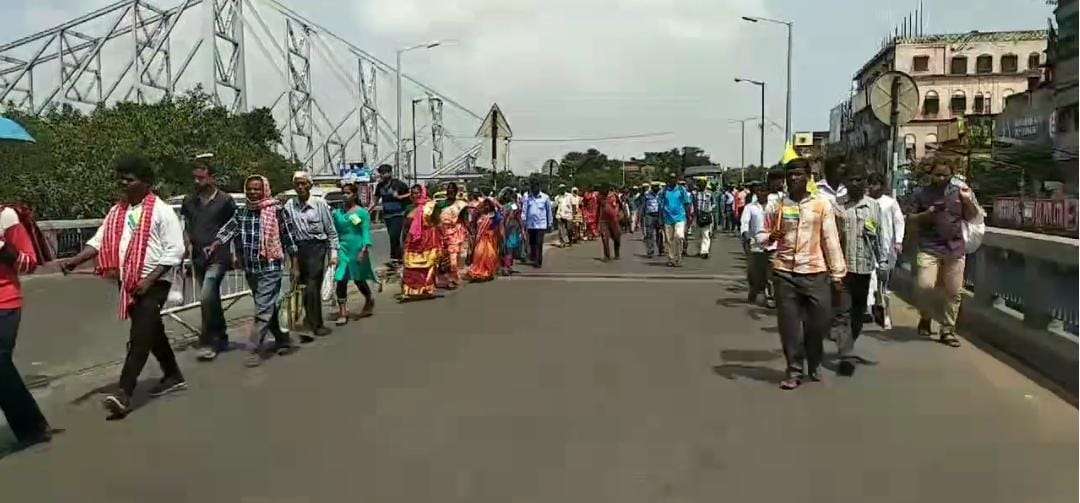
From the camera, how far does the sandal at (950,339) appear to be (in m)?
8.52

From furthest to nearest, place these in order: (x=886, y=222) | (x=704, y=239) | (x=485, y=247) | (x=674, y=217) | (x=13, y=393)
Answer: (x=704, y=239) < (x=674, y=217) < (x=485, y=247) < (x=886, y=222) < (x=13, y=393)

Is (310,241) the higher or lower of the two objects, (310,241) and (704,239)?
the higher

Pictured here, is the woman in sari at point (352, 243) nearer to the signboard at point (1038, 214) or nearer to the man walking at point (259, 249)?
the man walking at point (259, 249)

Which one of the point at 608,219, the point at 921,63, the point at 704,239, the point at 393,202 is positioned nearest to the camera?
the point at 393,202

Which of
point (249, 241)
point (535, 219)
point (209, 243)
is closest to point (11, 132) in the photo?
point (209, 243)

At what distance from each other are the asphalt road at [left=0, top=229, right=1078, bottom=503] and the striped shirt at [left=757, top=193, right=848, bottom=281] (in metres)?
0.80

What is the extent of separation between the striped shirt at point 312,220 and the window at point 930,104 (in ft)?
264

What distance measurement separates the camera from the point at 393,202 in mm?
14078

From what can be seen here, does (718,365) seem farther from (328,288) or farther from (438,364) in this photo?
(328,288)

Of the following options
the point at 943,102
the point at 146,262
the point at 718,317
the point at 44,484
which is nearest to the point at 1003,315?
the point at 718,317

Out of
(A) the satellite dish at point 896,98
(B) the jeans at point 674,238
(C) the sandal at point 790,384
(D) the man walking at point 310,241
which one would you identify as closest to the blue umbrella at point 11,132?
(D) the man walking at point 310,241

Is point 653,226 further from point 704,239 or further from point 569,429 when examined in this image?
point 569,429

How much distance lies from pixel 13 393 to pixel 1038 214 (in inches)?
354

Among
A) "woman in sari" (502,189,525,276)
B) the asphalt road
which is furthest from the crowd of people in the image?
"woman in sari" (502,189,525,276)
